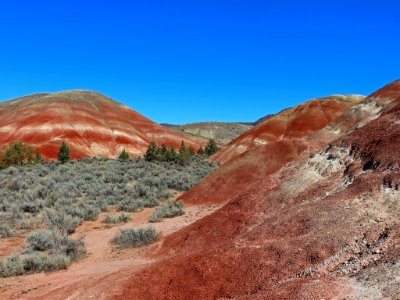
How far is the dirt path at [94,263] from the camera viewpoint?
11.3 m

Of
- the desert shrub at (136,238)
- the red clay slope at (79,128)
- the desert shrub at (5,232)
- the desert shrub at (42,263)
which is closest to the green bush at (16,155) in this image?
the red clay slope at (79,128)

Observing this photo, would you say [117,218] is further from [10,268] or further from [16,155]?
[16,155]

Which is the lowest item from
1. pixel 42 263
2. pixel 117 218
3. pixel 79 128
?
pixel 42 263

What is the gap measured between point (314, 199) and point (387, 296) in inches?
290

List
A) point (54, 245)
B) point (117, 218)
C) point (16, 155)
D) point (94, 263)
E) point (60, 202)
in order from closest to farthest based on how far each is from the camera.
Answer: point (94, 263) < point (54, 245) < point (117, 218) < point (60, 202) < point (16, 155)

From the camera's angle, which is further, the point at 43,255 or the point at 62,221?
the point at 62,221

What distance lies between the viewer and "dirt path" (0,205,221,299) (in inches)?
446

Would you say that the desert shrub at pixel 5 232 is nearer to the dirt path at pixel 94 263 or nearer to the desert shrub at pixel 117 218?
the dirt path at pixel 94 263

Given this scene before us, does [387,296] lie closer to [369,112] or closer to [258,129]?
[369,112]

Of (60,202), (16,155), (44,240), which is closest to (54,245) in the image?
(44,240)

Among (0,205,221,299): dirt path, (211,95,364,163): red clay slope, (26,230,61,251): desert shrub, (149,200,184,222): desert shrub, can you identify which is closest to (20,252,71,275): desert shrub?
(0,205,221,299): dirt path

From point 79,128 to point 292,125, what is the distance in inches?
1745

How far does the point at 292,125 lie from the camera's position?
70.3 meters

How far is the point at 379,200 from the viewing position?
10.7 metres
